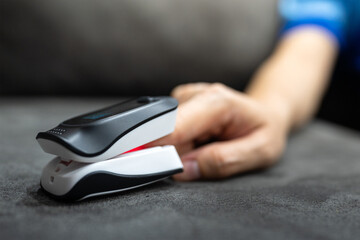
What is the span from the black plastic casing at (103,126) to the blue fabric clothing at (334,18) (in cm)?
75

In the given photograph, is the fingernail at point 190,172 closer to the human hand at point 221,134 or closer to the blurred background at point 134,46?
the human hand at point 221,134

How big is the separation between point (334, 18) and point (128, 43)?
577 mm

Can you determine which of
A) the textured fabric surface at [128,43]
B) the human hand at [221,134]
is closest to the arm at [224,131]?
the human hand at [221,134]


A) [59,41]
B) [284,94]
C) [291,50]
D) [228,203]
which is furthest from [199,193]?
[59,41]

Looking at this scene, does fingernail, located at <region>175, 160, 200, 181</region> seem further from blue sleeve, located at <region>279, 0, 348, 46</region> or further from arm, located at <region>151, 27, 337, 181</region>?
blue sleeve, located at <region>279, 0, 348, 46</region>

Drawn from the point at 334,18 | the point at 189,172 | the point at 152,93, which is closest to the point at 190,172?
the point at 189,172

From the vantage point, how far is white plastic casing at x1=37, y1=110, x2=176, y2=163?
37cm

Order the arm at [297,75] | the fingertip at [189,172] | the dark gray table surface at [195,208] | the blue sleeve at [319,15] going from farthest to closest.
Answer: the blue sleeve at [319,15], the arm at [297,75], the fingertip at [189,172], the dark gray table surface at [195,208]

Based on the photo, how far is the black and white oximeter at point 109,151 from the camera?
14.6 inches

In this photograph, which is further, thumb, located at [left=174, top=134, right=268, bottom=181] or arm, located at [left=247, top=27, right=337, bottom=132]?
arm, located at [left=247, top=27, right=337, bottom=132]

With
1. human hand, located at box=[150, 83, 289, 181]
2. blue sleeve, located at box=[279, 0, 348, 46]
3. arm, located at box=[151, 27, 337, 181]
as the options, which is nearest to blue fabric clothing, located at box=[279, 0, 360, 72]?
blue sleeve, located at box=[279, 0, 348, 46]

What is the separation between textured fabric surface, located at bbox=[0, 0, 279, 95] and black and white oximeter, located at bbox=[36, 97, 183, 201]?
26.2 inches

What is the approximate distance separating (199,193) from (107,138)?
122mm

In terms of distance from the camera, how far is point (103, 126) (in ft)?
1.26
